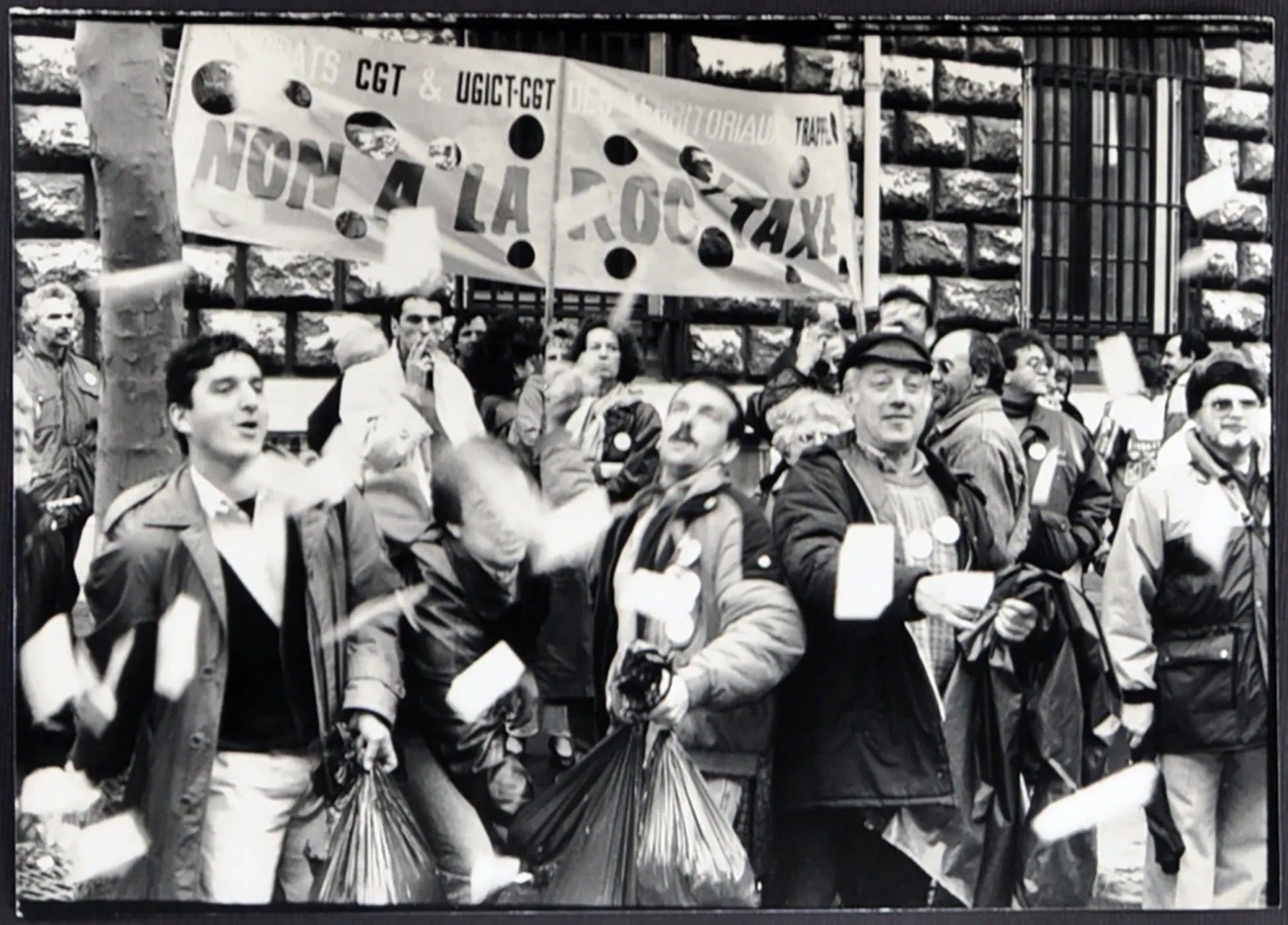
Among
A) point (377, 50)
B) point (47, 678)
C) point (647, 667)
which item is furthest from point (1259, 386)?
point (47, 678)

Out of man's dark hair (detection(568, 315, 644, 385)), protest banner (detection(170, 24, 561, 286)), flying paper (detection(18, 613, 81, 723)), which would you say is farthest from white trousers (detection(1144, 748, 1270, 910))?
flying paper (detection(18, 613, 81, 723))

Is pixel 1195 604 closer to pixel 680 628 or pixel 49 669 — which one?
pixel 680 628

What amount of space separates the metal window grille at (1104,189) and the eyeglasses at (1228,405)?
0.20m

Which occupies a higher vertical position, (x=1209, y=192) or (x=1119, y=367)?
(x=1209, y=192)

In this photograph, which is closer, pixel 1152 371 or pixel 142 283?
pixel 142 283

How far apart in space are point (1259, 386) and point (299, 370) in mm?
2313

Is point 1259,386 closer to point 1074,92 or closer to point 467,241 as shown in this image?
point 1074,92

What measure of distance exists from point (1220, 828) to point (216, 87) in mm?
2989

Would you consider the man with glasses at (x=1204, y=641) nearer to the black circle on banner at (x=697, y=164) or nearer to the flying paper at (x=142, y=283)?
the black circle on banner at (x=697, y=164)

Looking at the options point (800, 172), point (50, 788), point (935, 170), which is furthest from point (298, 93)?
point (50, 788)

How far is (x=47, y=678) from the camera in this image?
459 centimetres

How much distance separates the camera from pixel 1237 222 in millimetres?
4773

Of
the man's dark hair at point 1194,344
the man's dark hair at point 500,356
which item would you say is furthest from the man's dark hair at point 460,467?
the man's dark hair at point 1194,344

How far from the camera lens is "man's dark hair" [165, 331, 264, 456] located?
458cm
